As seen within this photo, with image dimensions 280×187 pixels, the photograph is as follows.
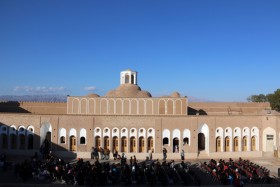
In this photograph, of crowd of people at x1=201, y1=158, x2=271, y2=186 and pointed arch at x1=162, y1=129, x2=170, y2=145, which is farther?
pointed arch at x1=162, y1=129, x2=170, y2=145

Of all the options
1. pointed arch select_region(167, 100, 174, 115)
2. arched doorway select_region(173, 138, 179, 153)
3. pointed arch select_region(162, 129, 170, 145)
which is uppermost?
pointed arch select_region(167, 100, 174, 115)

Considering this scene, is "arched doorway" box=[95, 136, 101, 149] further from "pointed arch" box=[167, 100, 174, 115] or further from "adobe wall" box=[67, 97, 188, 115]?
"pointed arch" box=[167, 100, 174, 115]

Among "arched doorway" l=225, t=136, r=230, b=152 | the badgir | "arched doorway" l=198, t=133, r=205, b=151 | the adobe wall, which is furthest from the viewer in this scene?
the adobe wall

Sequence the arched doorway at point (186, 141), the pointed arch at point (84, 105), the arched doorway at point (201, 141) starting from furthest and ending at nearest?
1. the pointed arch at point (84, 105)
2. the arched doorway at point (201, 141)
3. the arched doorway at point (186, 141)

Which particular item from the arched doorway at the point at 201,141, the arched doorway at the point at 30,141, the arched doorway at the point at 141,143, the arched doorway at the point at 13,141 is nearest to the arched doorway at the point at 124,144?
the arched doorway at the point at 141,143

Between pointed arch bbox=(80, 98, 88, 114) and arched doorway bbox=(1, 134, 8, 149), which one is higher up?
pointed arch bbox=(80, 98, 88, 114)

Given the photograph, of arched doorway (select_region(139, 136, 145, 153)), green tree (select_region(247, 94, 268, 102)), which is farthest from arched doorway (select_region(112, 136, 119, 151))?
green tree (select_region(247, 94, 268, 102))

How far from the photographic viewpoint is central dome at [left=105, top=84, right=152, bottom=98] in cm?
4133

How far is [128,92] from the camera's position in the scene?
138 ft

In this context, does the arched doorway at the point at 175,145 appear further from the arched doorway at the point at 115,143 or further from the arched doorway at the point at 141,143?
the arched doorway at the point at 115,143

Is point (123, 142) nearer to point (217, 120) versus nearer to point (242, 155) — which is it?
point (217, 120)

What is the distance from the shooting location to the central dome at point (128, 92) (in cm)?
4133

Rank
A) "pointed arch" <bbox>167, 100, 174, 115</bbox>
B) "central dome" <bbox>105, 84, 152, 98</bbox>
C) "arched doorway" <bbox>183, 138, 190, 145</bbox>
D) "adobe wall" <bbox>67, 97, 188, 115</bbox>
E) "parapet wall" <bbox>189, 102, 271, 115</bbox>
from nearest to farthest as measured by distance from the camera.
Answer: "arched doorway" <bbox>183, 138, 190, 145</bbox> → "adobe wall" <bbox>67, 97, 188, 115</bbox> → "pointed arch" <bbox>167, 100, 174, 115</bbox> → "central dome" <bbox>105, 84, 152, 98</bbox> → "parapet wall" <bbox>189, 102, 271, 115</bbox>

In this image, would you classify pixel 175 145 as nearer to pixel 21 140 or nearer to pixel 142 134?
pixel 142 134
